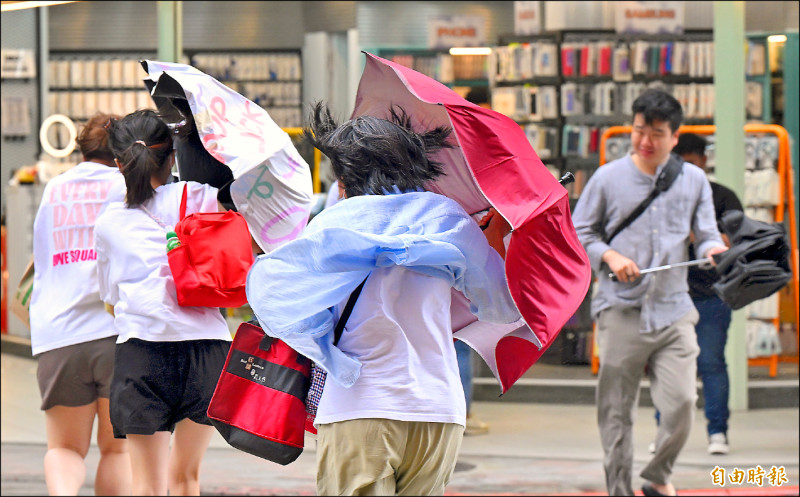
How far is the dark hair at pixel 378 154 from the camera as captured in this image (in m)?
2.87

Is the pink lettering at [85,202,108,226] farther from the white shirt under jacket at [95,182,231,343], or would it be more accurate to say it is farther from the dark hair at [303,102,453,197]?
the dark hair at [303,102,453,197]

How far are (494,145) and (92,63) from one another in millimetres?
9074

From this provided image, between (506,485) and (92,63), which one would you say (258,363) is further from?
(92,63)

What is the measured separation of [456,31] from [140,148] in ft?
18.0

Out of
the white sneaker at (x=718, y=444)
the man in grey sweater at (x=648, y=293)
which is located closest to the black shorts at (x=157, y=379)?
the man in grey sweater at (x=648, y=293)

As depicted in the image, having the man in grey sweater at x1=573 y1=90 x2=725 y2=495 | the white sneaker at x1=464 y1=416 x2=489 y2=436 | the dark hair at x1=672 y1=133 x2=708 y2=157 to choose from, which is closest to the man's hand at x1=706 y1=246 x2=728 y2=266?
the man in grey sweater at x1=573 y1=90 x2=725 y2=495

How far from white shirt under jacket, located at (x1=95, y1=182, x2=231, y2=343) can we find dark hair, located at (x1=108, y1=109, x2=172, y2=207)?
6cm

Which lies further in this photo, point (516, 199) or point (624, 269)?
point (624, 269)

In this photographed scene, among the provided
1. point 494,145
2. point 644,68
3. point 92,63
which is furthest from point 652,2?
point 494,145

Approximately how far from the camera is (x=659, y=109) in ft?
17.2

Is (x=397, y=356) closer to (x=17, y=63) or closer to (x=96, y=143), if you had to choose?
(x=96, y=143)

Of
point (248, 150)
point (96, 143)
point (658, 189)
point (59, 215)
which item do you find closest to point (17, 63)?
point (96, 143)

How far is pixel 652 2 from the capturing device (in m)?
8.98

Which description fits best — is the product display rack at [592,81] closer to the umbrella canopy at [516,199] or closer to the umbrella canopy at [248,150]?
the umbrella canopy at [248,150]
